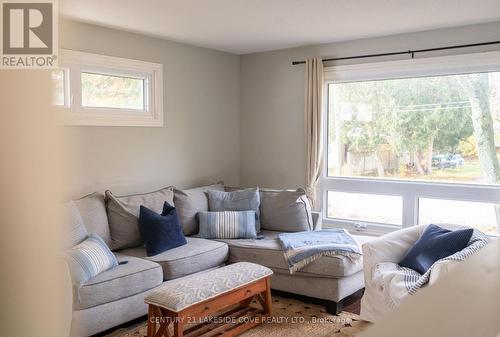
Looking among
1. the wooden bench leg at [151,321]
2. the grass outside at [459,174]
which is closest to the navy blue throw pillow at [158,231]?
the wooden bench leg at [151,321]

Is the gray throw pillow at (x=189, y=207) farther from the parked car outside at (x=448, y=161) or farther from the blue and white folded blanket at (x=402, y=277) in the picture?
the parked car outside at (x=448, y=161)

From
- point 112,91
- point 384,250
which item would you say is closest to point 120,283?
point 384,250

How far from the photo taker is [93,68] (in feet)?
13.7

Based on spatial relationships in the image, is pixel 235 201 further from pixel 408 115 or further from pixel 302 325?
pixel 408 115

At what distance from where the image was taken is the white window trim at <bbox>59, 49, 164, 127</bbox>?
4.01 m

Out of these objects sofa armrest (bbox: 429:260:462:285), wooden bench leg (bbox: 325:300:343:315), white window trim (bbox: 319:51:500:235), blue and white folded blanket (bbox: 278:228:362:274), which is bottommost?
wooden bench leg (bbox: 325:300:343:315)

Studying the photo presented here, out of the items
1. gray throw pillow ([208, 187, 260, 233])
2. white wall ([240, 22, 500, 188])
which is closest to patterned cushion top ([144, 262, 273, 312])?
gray throw pillow ([208, 187, 260, 233])

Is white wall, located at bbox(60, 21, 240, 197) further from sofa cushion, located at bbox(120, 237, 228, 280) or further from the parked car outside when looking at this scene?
the parked car outside

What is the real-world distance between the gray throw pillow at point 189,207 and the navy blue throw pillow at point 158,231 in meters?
0.42

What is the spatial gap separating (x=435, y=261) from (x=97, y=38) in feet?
10.6

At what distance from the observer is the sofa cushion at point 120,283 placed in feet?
9.84

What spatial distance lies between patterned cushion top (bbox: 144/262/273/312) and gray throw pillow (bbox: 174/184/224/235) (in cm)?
113

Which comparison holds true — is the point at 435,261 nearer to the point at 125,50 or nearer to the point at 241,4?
the point at 241,4

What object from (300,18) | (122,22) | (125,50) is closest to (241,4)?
(300,18)
